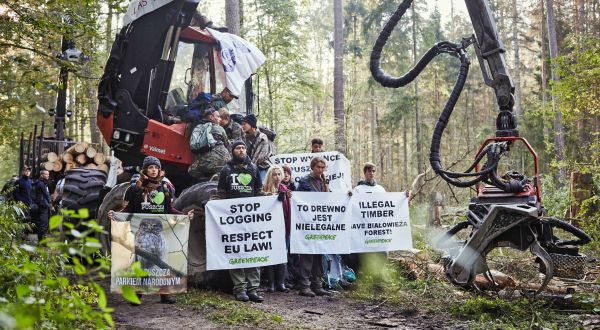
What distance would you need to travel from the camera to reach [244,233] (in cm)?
665

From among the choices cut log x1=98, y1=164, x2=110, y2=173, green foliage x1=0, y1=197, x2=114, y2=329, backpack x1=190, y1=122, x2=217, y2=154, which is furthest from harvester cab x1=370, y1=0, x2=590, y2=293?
cut log x1=98, y1=164, x2=110, y2=173

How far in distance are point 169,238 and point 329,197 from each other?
2.58 meters

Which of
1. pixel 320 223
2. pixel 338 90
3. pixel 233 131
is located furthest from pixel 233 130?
pixel 338 90

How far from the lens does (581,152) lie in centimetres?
2066

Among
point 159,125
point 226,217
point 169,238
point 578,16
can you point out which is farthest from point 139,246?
point 578,16

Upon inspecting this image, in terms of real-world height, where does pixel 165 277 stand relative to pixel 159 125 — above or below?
below

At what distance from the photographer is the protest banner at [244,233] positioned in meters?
6.51

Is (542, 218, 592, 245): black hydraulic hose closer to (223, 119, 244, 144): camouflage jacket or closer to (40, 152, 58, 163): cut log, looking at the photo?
(223, 119, 244, 144): camouflage jacket

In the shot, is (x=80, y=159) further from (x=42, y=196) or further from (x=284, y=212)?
(x=284, y=212)

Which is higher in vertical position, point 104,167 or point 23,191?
point 104,167

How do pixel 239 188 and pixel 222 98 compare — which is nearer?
pixel 239 188

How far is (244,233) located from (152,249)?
1.29 m

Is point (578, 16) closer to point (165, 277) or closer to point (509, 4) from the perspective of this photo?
point (509, 4)

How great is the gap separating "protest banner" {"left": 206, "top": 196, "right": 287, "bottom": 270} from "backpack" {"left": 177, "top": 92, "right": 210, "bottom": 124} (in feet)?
5.15
